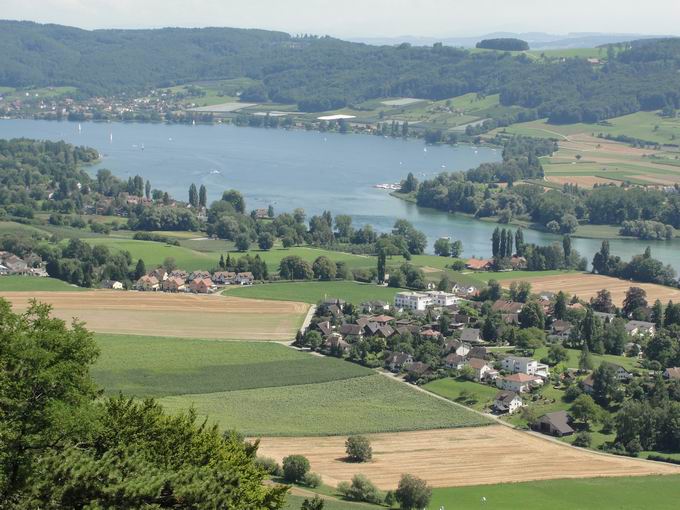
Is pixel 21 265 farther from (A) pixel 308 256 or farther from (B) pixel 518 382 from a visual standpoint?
(B) pixel 518 382

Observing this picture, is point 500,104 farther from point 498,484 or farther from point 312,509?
point 312,509

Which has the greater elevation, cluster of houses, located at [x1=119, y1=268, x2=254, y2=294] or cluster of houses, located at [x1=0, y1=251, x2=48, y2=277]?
cluster of houses, located at [x1=0, y1=251, x2=48, y2=277]

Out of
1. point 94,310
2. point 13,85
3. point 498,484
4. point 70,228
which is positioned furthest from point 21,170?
point 13,85

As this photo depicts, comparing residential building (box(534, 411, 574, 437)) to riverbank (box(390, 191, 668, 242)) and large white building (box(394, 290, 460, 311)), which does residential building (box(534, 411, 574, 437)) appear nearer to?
large white building (box(394, 290, 460, 311))

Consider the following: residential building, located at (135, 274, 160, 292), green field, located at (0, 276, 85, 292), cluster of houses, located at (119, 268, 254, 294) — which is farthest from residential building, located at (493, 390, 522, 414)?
green field, located at (0, 276, 85, 292)

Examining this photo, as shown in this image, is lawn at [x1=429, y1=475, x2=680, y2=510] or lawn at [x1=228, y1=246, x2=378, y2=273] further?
lawn at [x1=228, y1=246, x2=378, y2=273]

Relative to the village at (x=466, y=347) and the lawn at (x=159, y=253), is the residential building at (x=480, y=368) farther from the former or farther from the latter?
the lawn at (x=159, y=253)
